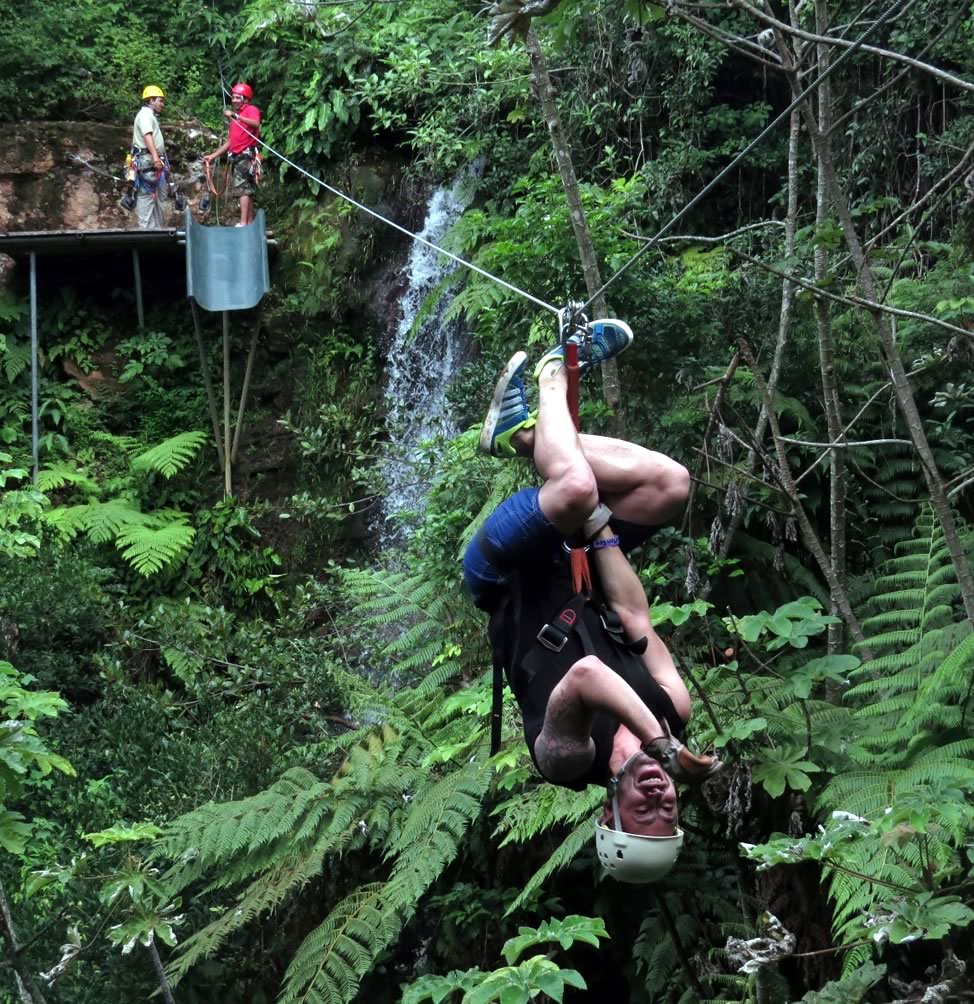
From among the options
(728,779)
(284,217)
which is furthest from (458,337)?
(728,779)

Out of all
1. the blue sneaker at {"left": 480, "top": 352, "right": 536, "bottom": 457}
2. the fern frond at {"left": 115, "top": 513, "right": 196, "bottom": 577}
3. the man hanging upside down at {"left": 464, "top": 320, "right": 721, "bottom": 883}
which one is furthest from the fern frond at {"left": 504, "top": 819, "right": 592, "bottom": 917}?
the fern frond at {"left": 115, "top": 513, "right": 196, "bottom": 577}

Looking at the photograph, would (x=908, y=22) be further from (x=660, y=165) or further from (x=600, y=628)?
(x=600, y=628)

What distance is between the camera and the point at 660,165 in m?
9.97

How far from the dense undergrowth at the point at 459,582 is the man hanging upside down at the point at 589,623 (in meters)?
0.53

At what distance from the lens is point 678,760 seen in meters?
3.00

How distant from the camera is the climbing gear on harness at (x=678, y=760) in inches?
118

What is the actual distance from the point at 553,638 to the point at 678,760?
48cm

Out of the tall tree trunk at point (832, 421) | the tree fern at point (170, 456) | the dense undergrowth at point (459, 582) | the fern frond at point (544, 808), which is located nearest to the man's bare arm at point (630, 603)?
the dense undergrowth at point (459, 582)

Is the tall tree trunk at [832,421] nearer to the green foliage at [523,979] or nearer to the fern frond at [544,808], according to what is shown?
the fern frond at [544,808]

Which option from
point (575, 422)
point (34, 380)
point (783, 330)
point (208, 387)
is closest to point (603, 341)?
point (575, 422)

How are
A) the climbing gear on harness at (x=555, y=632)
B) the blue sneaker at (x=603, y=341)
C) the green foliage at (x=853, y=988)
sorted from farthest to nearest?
the green foliage at (x=853, y=988) < the blue sneaker at (x=603, y=341) < the climbing gear on harness at (x=555, y=632)

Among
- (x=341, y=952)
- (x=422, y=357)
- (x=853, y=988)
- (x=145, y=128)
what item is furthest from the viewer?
(x=145, y=128)

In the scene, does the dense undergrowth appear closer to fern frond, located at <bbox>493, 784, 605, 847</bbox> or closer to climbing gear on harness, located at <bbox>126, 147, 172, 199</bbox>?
fern frond, located at <bbox>493, 784, 605, 847</bbox>

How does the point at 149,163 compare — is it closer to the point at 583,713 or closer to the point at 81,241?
the point at 81,241
